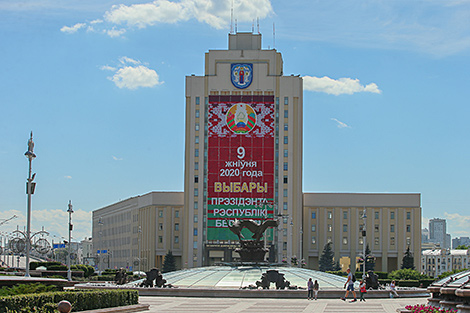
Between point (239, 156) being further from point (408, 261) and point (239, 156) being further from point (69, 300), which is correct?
point (69, 300)

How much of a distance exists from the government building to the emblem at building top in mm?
156

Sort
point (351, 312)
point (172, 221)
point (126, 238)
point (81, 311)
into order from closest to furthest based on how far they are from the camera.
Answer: point (81, 311) → point (351, 312) → point (172, 221) → point (126, 238)

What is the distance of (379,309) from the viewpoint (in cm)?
3722

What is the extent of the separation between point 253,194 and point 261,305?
7395 centimetres

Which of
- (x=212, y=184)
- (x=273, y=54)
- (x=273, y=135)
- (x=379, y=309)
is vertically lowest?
(x=379, y=309)

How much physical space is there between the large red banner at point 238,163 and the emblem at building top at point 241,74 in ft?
8.97

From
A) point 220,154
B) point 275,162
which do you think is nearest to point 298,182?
point 275,162

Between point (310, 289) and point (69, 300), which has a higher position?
point (69, 300)

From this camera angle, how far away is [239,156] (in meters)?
114

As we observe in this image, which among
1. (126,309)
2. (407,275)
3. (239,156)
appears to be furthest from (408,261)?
(126,309)

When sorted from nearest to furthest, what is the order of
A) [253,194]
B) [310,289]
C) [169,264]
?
[310,289]
[169,264]
[253,194]

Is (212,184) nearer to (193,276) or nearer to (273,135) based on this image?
(273,135)

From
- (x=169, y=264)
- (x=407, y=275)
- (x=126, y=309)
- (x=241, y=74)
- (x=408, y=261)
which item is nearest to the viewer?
(x=126, y=309)

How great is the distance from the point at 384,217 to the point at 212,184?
28260 mm
